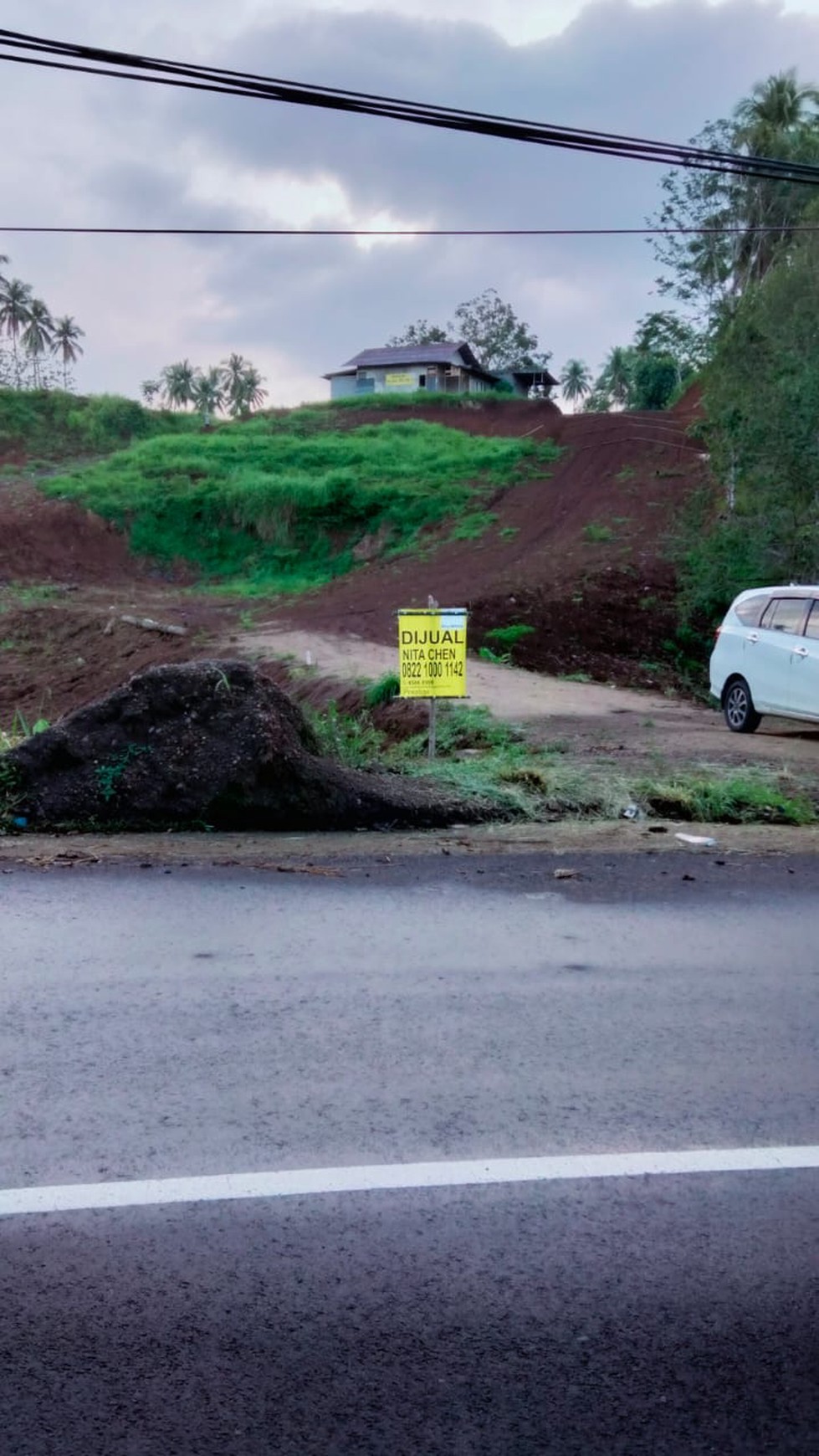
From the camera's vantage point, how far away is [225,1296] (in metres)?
3.10

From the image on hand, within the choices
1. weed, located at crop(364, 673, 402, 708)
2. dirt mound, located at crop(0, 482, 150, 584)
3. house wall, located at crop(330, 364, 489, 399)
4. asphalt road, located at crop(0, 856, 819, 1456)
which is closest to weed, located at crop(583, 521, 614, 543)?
dirt mound, located at crop(0, 482, 150, 584)

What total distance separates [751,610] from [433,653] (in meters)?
5.98

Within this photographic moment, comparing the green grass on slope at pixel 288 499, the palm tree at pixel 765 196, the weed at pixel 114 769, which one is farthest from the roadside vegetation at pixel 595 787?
the palm tree at pixel 765 196

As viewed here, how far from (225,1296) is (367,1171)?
2.35 ft

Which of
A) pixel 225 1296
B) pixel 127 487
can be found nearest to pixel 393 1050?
pixel 225 1296

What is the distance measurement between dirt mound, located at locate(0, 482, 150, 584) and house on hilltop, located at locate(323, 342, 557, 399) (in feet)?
87.2

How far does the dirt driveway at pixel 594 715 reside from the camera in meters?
12.4

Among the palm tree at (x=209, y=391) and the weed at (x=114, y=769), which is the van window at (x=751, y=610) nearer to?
the weed at (x=114, y=769)

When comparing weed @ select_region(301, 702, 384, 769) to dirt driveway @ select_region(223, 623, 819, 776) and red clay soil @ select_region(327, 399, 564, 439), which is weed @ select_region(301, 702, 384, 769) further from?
red clay soil @ select_region(327, 399, 564, 439)

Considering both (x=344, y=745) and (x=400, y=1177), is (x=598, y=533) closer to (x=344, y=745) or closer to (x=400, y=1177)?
(x=344, y=745)

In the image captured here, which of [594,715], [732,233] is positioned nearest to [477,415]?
[732,233]

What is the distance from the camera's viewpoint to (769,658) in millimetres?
14484

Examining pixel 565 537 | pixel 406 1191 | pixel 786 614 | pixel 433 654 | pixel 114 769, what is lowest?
pixel 406 1191

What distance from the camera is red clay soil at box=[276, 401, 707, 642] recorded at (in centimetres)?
2789
